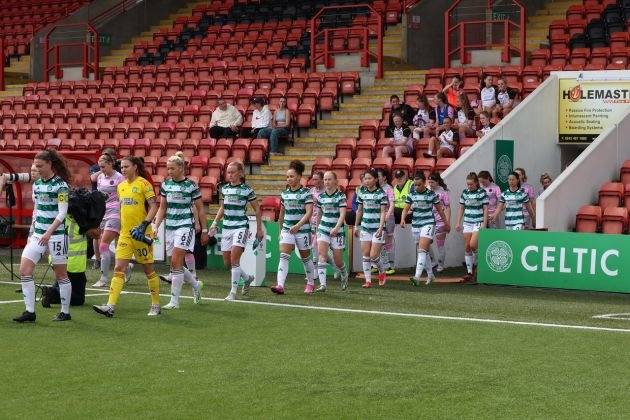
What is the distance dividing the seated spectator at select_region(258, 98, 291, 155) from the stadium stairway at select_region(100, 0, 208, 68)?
31.3ft

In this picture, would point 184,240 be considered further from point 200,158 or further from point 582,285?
point 200,158

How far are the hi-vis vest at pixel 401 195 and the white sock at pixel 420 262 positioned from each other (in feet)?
6.20

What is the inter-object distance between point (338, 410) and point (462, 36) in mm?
19080

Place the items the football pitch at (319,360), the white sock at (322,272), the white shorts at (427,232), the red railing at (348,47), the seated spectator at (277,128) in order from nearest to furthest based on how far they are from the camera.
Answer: the football pitch at (319,360)
the white sock at (322,272)
the white shorts at (427,232)
the seated spectator at (277,128)
the red railing at (348,47)

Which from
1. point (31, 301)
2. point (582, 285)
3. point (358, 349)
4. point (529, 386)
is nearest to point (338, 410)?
point (529, 386)

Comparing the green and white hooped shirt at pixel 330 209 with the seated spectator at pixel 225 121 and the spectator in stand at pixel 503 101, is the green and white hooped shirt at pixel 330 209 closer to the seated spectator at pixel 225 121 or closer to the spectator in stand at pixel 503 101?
the spectator in stand at pixel 503 101

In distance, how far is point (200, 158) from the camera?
2489 cm

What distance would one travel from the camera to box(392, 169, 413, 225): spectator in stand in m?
20.8

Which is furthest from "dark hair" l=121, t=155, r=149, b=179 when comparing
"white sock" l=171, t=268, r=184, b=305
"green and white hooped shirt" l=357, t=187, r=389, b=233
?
"green and white hooped shirt" l=357, t=187, r=389, b=233

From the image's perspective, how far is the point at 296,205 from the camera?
663 inches

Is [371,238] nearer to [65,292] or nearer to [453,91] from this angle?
[65,292]

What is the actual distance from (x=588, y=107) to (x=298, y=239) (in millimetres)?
8755

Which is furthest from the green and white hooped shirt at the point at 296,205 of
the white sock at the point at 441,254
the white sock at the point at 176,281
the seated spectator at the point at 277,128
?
the seated spectator at the point at 277,128

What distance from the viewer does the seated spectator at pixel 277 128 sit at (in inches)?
996
